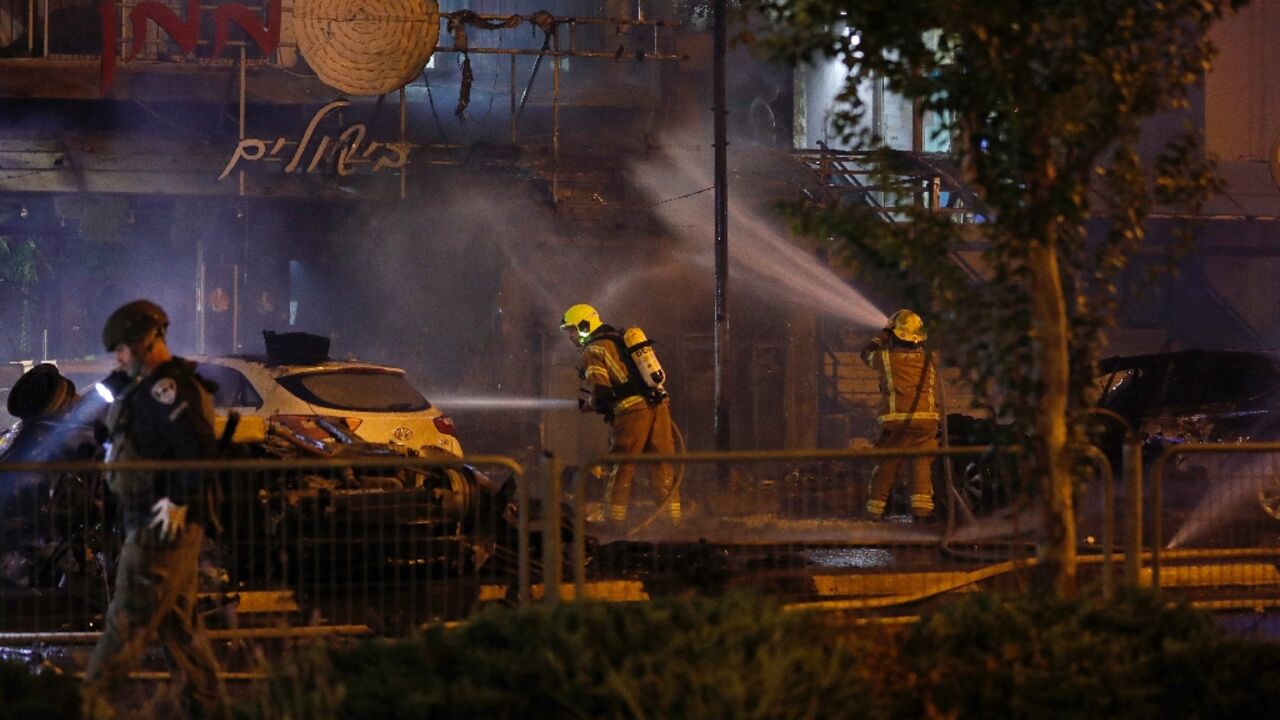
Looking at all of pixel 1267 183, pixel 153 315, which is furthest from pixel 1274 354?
pixel 153 315

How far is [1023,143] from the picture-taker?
5055 mm

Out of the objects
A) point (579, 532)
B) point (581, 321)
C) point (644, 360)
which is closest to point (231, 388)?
point (581, 321)

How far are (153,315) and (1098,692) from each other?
3.88m

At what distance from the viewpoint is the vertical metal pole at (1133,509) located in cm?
618

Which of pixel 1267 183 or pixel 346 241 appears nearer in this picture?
pixel 346 241

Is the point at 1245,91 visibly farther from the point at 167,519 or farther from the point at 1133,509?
the point at 167,519

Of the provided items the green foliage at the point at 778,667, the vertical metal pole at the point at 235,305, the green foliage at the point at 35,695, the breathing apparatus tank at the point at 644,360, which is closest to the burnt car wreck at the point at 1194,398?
the breathing apparatus tank at the point at 644,360

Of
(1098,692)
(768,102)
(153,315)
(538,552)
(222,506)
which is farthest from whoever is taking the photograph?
(768,102)

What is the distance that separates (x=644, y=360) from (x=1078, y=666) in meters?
7.85

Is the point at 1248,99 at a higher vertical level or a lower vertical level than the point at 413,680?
higher

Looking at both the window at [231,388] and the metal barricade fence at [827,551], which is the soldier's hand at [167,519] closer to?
the metal barricade fence at [827,551]

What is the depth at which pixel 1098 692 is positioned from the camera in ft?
15.0

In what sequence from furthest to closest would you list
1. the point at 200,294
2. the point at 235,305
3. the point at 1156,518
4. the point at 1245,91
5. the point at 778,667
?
the point at 1245,91 < the point at 200,294 < the point at 235,305 < the point at 1156,518 < the point at 778,667

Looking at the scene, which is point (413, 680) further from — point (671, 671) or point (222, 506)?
point (222, 506)
